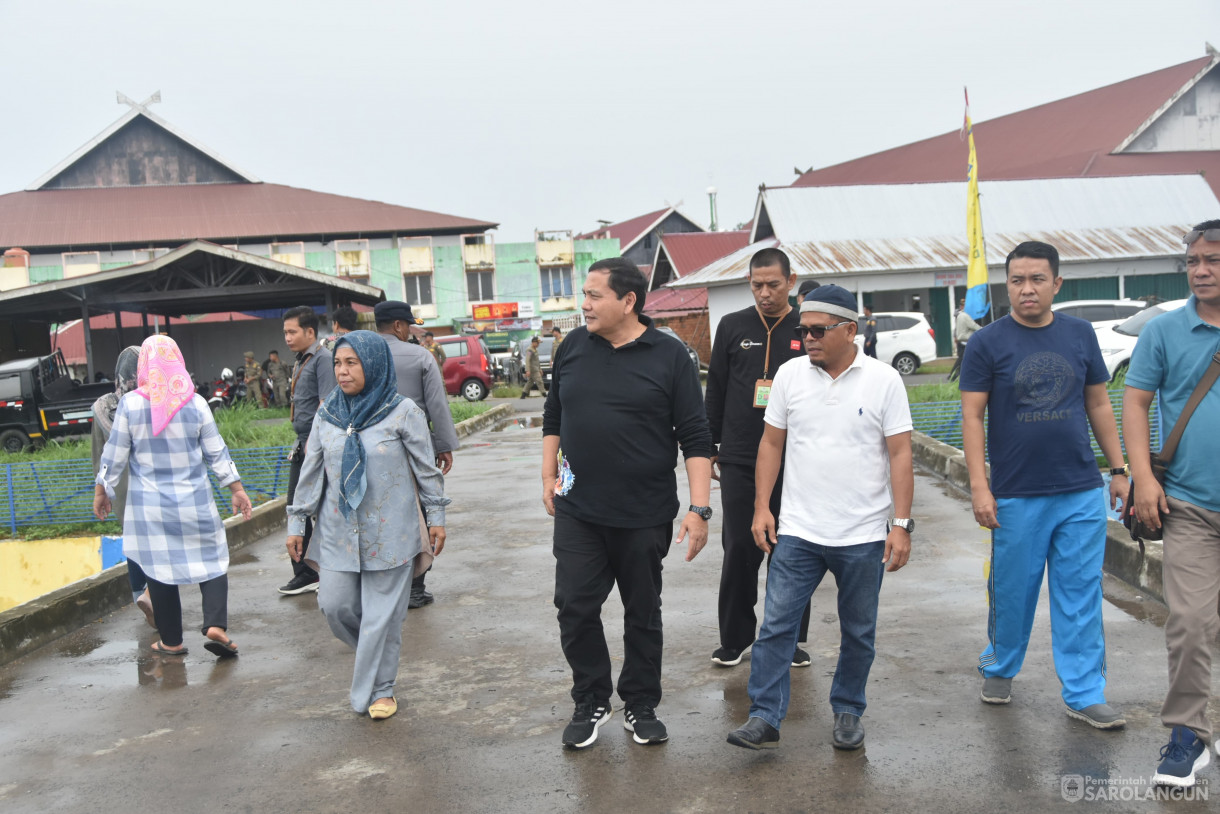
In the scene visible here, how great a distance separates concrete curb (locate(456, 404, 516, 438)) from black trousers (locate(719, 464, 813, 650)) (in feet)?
43.2

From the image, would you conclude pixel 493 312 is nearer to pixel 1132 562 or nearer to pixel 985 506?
pixel 1132 562

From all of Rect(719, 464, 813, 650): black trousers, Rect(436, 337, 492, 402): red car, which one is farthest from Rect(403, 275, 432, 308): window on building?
Rect(719, 464, 813, 650): black trousers

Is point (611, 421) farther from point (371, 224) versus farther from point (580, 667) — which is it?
point (371, 224)

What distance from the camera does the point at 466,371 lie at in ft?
88.9

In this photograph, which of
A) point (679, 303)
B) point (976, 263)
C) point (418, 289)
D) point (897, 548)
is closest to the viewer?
point (897, 548)

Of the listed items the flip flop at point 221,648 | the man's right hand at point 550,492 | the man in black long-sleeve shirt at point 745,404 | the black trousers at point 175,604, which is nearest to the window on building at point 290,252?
the black trousers at point 175,604

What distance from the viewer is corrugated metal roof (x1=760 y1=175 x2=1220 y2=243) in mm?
30797

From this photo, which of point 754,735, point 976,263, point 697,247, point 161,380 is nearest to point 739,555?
point 754,735

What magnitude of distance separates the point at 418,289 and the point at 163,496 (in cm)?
4304

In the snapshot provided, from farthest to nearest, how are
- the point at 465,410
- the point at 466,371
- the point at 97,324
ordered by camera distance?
the point at 97,324, the point at 466,371, the point at 465,410

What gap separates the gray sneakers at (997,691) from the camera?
4359 millimetres

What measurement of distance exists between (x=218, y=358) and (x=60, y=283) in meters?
14.2

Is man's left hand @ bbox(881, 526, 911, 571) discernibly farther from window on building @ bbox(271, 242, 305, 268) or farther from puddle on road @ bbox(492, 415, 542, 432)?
Result: window on building @ bbox(271, 242, 305, 268)

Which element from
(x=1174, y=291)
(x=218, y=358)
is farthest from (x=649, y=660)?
(x=218, y=358)
